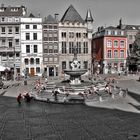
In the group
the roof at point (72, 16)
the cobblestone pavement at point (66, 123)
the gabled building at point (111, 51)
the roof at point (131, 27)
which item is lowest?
the cobblestone pavement at point (66, 123)

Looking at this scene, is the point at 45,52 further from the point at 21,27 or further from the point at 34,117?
the point at 34,117

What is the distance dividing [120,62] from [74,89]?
171ft

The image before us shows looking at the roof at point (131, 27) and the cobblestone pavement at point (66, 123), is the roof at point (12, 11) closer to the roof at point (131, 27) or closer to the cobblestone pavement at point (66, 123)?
the roof at point (131, 27)

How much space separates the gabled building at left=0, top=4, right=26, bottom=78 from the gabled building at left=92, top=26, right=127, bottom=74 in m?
23.1

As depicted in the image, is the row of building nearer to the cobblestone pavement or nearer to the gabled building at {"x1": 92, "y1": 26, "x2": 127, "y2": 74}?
the gabled building at {"x1": 92, "y1": 26, "x2": 127, "y2": 74}

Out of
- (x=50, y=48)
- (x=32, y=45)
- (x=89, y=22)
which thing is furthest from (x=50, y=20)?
(x=89, y=22)

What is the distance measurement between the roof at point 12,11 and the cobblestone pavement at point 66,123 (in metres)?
51.3

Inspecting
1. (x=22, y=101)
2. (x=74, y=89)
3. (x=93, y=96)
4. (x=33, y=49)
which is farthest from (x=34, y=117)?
(x=33, y=49)

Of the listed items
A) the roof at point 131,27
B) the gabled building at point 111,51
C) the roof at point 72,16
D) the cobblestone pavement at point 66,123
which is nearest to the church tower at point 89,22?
the roof at point 72,16

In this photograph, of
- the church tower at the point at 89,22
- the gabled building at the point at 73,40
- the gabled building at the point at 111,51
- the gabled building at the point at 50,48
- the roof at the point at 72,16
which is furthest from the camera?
the gabled building at the point at 111,51

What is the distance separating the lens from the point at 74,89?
40531mm

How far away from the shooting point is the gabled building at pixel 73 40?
8144 centimetres

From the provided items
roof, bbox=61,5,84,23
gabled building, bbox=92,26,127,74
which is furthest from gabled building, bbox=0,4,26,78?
gabled building, bbox=92,26,127,74

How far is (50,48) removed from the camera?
7988cm
